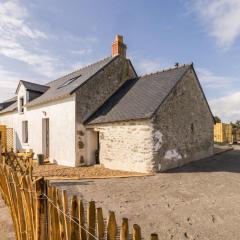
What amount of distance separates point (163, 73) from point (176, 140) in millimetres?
4861

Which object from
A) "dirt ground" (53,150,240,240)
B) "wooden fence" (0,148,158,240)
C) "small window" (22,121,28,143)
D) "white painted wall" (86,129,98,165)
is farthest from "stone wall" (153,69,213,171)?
"small window" (22,121,28,143)

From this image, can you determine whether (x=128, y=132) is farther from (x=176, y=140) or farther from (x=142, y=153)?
(x=176, y=140)

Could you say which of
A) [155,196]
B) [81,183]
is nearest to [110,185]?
[81,183]

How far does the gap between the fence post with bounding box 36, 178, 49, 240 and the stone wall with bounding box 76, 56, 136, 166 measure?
40.6 ft

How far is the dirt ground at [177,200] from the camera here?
19.8 ft

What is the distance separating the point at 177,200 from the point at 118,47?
13.8m

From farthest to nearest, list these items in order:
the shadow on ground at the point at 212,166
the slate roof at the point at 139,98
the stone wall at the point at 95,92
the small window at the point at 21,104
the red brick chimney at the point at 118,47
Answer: the small window at the point at 21,104 → the red brick chimney at the point at 118,47 → the stone wall at the point at 95,92 → the slate roof at the point at 139,98 → the shadow on ground at the point at 212,166

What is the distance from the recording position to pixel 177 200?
8375 millimetres

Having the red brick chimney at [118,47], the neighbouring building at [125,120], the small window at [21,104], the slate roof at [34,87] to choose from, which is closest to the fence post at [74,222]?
the neighbouring building at [125,120]

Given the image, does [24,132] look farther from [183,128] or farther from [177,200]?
[177,200]

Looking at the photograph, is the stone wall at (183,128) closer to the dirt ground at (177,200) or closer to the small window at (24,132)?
the dirt ground at (177,200)

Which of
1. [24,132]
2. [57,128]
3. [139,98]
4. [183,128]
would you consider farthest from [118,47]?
[24,132]

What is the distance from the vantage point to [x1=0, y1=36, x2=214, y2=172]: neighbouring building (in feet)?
44.7

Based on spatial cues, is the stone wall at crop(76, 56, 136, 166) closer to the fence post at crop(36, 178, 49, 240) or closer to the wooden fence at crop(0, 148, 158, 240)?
the wooden fence at crop(0, 148, 158, 240)
